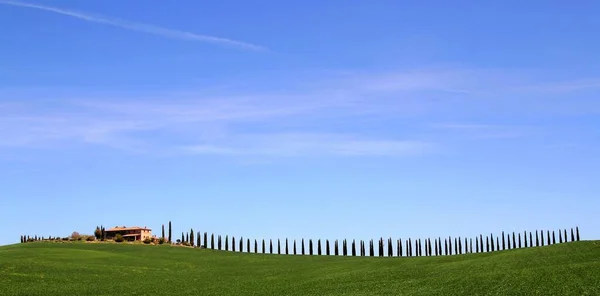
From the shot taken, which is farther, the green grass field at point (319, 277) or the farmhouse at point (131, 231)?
the farmhouse at point (131, 231)

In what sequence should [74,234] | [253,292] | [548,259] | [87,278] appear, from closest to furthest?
[253,292], [548,259], [87,278], [74,234]

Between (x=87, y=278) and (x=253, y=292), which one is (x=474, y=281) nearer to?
(x=253, y=292)

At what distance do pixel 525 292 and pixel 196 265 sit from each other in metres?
46.5

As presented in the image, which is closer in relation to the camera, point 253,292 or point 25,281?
point 253,292

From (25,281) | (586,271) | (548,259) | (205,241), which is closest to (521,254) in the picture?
(548,259)

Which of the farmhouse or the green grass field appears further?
the farmhouse

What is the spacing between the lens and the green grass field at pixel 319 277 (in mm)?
39062

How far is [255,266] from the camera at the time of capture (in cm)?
7138

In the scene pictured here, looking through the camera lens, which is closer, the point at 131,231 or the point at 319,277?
the point at 319,277

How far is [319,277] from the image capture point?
174 ft

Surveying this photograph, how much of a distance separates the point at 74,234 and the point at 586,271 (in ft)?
325

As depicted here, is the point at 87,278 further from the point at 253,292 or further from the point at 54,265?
the point at 253,292

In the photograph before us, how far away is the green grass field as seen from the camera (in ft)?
128

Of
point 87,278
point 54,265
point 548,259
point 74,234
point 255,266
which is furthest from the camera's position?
point 74,234
